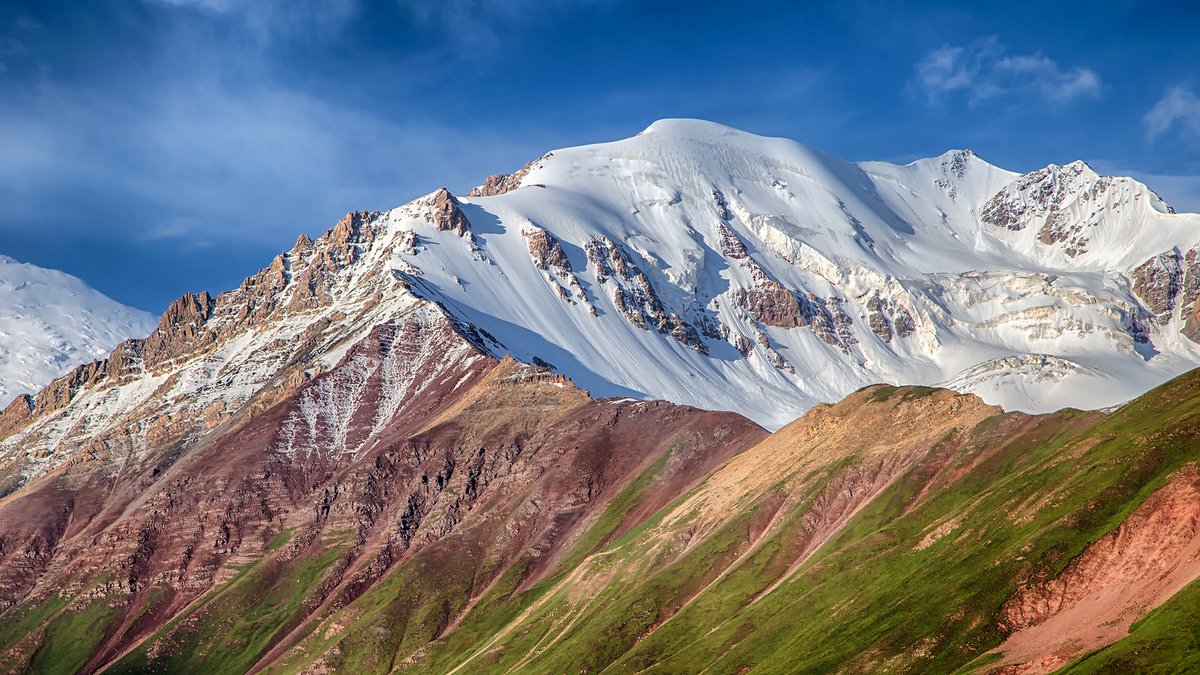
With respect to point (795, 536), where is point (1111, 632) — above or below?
below

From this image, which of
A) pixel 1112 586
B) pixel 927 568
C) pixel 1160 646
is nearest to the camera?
pixel 1160 646

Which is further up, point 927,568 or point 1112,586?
point 927,568

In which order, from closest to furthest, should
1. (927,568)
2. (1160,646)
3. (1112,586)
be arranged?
(1160,646), (1112,586), (927,568)

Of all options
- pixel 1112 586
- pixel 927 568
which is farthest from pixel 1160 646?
pixel 927 568

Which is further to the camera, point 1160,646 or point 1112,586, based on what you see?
point 1112,586

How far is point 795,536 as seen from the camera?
191 metres

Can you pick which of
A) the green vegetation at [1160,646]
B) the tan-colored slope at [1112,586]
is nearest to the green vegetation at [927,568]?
the green vegetation at [1160,646]

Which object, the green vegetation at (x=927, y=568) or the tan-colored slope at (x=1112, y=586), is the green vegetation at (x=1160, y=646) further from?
the tan-colored slope at (x=1112, y=586)

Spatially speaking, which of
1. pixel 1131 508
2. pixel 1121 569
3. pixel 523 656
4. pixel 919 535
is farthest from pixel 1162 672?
pixel 523 656

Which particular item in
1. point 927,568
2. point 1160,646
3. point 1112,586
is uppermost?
point 927,568

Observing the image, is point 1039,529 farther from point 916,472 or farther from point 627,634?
point 627,634

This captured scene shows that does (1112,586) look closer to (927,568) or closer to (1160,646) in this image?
(1160,646)

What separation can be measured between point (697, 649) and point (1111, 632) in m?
67.9

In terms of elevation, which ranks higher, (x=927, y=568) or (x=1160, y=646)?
(x=927, y=568)
